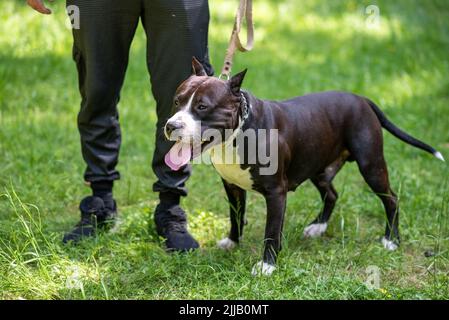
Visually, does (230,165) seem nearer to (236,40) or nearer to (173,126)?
(173,126)

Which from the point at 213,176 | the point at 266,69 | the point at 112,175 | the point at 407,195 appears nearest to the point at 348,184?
the point at 407,195

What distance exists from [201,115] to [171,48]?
0.68 m

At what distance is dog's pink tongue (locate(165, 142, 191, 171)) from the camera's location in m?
3.47

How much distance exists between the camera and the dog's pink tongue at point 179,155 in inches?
137

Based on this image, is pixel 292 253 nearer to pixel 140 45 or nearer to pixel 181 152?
pixel 181 152

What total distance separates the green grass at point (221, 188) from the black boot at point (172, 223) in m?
0.10

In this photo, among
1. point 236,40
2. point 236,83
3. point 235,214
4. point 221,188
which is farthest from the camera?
point 221,188

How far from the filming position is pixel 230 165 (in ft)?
→ 12.4

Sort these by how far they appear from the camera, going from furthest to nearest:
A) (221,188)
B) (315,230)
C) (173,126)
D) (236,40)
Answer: (221,188) → (315,230) → (236,40) → (173,126)

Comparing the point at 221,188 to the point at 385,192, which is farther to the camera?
the point at 221,188

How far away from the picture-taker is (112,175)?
176 inches

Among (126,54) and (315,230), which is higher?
(126,54)

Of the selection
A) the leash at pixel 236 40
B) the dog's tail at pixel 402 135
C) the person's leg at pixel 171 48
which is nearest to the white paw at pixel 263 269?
the person's leg at pixel 171 48

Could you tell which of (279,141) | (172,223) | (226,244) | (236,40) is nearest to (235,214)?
(226,244)
